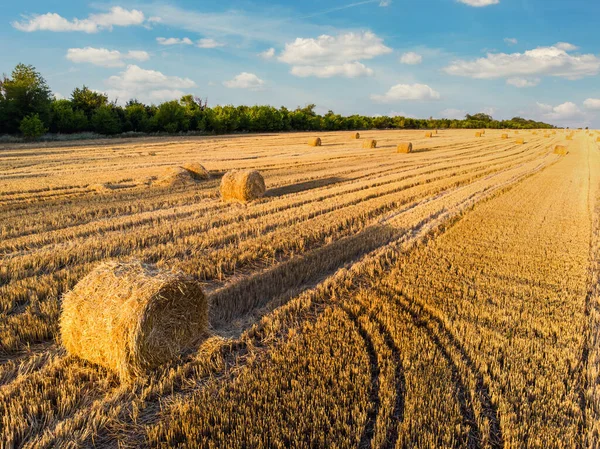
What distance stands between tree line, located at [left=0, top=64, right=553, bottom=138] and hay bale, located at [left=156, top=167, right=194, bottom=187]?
25.2m

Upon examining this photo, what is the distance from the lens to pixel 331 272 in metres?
7.11

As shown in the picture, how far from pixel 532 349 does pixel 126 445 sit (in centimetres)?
420

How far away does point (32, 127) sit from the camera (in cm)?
3328

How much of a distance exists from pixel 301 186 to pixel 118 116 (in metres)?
35.5

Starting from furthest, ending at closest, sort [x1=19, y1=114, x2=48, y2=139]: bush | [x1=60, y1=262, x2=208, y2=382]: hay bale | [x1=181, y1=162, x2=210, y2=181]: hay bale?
[x1=19, y1=114, x2=48, y2=139]: bush, [x1=181, y1=162, x2=210, y2=181]: hay bale, [x1=60, y1=262, x2=208, y2=382]: hay bale

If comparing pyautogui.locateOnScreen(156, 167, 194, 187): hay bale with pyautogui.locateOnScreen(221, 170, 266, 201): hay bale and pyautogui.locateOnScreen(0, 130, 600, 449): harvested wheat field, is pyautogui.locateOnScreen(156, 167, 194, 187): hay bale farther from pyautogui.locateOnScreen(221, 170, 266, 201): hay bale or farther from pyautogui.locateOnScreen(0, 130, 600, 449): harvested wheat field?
pyautogui.locateOnScreen(0, 130, 600, 449): harvested wheat field

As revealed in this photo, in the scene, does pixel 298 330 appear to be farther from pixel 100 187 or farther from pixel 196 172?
pixel 196 172

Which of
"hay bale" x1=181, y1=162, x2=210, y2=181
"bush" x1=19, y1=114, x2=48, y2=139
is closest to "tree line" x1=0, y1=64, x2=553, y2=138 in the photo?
"bush" x1=19, y1=114, x2=48, y2=139

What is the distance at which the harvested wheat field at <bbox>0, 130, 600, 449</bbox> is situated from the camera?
11.3 feet

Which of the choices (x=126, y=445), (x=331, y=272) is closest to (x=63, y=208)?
(x=331, y=272)

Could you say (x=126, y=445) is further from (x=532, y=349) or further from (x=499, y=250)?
(x=499, y=250)

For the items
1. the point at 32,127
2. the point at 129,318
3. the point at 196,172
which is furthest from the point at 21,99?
the point at 129,318

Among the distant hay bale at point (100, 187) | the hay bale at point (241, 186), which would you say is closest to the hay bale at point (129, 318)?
the hay bale at point (241, 186)

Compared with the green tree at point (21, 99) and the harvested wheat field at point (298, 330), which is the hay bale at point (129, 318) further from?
the green tree at point (21, 99)
